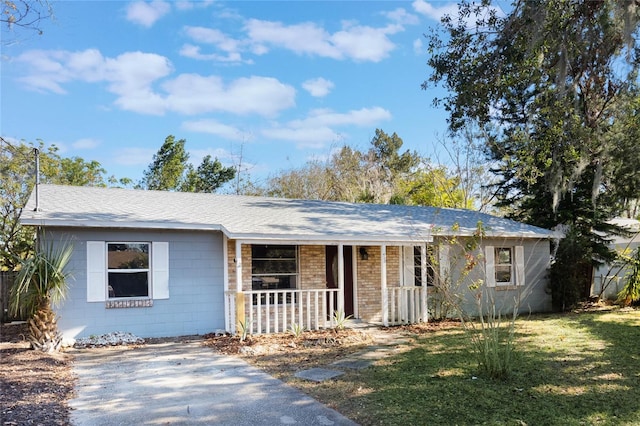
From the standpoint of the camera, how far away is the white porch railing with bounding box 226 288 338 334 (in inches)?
404

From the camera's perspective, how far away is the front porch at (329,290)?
10492 mm

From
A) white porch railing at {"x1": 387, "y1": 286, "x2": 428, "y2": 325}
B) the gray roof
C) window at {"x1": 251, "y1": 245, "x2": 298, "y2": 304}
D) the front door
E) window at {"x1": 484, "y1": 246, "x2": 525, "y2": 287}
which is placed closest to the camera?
the gray roof

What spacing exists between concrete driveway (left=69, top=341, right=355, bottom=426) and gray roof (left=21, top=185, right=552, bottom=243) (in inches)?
109

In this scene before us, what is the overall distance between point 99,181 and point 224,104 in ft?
24.8

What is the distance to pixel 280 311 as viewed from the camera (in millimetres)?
11328

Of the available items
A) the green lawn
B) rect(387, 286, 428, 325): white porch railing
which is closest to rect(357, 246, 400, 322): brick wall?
rect(387, 286, 428, 325): white porch railing

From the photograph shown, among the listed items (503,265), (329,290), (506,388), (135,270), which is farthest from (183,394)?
(503,265)

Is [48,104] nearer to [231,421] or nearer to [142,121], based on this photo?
[142,121]

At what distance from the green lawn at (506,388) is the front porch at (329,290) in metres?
2.97

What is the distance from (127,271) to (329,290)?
441cm

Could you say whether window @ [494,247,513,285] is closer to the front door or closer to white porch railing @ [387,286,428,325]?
white porch railing @ [387,286,428,325]

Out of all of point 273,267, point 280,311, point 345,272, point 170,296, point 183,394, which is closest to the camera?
point 183,394

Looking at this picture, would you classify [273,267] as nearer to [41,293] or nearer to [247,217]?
[247,217]

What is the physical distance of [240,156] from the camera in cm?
2878
